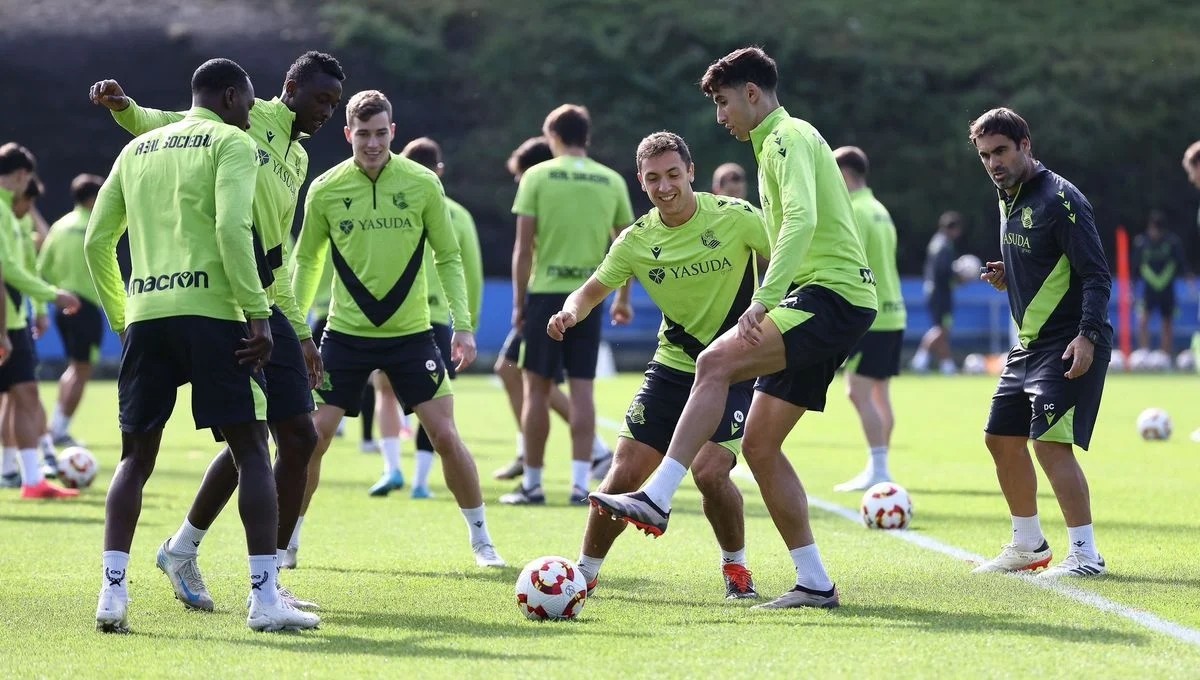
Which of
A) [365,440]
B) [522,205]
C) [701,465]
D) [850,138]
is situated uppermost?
[850,138]

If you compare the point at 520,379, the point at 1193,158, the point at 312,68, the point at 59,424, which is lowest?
the point at 59,424

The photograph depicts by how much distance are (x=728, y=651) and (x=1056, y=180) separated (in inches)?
119

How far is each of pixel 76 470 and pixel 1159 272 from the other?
868 inches

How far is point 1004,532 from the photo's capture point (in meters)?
9.09

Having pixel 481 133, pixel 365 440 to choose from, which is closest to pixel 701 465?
pixel 365 440

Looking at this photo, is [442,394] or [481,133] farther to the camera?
[481,133]

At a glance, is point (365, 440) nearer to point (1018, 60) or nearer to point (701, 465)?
point (701, 465)

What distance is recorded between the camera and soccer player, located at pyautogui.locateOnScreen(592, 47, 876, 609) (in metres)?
6.15

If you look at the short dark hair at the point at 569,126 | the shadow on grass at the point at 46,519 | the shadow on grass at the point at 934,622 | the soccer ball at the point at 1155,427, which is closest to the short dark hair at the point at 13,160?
the shadow on grass at the point at 46,519

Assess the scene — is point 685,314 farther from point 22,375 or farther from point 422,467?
point 22,375

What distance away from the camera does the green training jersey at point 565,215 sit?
1131 centimetres

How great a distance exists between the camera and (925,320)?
3272 centimetres

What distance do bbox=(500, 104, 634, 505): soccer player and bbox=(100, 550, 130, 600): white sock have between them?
16.9 ft

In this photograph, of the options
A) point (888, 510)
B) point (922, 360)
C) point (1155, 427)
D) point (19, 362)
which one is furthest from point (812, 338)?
point (922, 360)
